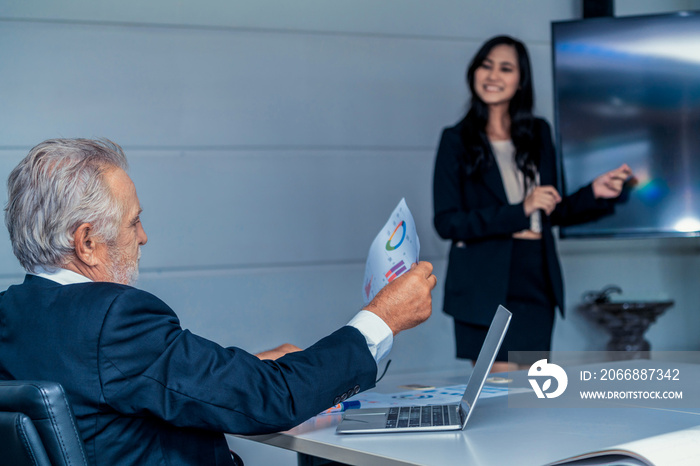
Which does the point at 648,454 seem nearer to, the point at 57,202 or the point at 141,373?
the point at 141,373

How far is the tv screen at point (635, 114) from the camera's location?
284 cm

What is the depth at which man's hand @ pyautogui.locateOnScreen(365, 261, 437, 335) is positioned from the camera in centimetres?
125

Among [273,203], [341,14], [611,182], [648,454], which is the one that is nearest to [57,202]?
[648,454]

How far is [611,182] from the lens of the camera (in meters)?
2.74

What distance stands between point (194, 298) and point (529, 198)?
5.29 ft

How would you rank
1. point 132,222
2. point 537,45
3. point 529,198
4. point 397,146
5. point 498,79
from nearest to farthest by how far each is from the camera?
1. point 132,222
2. point 529,198
3. point 498,79
4. point 397,146
5. point 537,45

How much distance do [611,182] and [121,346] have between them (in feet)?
7.01

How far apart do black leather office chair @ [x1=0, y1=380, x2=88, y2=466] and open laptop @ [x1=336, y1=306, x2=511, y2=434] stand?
421mm

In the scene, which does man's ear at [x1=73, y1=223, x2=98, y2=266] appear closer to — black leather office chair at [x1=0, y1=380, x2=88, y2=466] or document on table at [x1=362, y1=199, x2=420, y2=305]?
black leather office chair at [x1=0, y1=380, x2=88, y2=466]

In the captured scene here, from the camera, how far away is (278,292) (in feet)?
11.5

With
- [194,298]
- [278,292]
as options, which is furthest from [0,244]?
[278,292]

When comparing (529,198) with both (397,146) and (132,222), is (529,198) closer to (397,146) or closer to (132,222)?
(397,146)

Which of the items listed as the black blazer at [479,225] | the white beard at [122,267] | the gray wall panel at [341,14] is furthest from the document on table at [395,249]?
the gray wall panel at [341,14]

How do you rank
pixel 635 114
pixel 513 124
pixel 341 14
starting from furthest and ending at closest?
pixel 341 14
pixel 635 114
pixel 513 124
